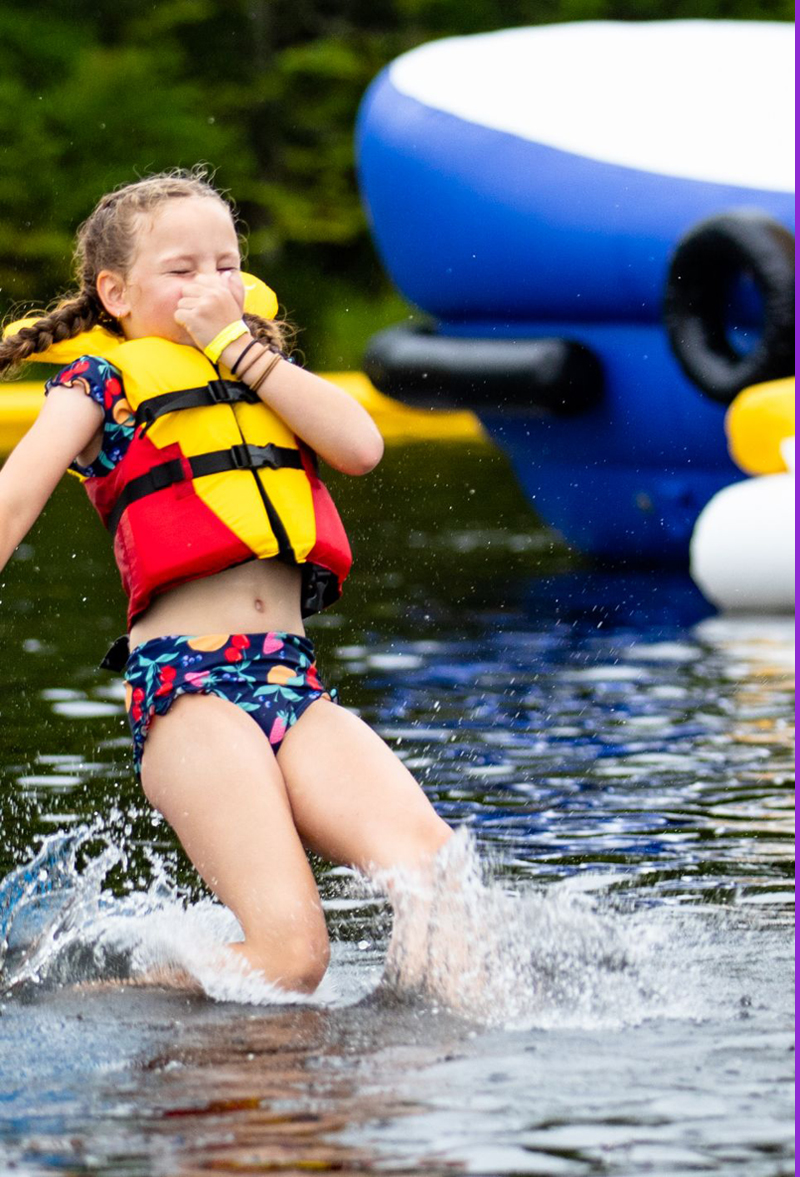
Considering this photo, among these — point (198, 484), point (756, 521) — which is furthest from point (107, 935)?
point (756, 521)

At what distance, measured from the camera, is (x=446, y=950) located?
3.74m

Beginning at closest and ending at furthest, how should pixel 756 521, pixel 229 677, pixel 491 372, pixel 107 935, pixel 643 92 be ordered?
pixel 229 677 → pixel 107 935 → pixel 756 521 → pixel 491 372 → pixel 643 92

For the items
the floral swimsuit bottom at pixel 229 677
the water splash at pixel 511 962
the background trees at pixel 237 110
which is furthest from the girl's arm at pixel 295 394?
the background trees at pixel 237 110

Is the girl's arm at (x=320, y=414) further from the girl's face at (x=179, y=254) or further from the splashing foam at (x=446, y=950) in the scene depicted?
the splashing foam at (x=446, y=950)

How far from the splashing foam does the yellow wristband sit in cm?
97

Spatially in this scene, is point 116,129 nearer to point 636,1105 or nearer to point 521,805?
point 521,805

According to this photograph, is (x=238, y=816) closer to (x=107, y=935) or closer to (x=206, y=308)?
(x=107, y=935)

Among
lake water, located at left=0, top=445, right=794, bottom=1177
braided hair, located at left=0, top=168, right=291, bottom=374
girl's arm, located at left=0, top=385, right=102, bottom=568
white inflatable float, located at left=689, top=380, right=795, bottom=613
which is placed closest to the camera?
lake water, located at left=0, top=445, right=794, bottom=1177

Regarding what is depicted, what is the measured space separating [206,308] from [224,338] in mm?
63

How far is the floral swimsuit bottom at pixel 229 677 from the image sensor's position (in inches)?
150

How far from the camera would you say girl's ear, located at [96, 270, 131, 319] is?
3998 mm

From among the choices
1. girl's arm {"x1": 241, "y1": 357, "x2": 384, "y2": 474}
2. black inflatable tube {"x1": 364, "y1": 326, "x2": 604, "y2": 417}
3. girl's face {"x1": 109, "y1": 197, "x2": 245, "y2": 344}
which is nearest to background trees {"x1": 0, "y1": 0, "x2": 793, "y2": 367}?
black inflatable tube {"x1": 364, "y1": 326, "x2": 604, "y2": 417}

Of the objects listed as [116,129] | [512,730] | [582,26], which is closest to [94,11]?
[116,129]

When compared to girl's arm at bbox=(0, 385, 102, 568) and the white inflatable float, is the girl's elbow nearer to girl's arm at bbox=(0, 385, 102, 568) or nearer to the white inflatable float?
girl's arm at bbox=(0, 385, 102, 568)
